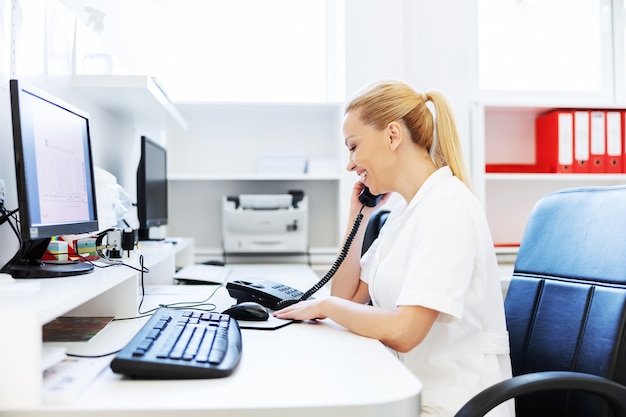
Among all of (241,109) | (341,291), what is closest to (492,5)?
(241,109)

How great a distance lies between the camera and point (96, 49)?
6.40ft

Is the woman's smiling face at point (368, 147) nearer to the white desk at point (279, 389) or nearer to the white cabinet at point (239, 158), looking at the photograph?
the white desk at point (279, 389)

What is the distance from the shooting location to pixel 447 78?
2.76 m

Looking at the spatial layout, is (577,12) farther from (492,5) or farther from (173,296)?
(173,296)

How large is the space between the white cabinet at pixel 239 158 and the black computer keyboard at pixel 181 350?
2010mm

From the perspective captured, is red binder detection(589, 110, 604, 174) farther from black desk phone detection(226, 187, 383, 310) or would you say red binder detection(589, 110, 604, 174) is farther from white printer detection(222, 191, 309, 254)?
black desk phone detection(226, 187, 383, 310)

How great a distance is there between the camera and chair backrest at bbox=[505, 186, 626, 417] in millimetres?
1053

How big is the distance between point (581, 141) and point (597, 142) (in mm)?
75

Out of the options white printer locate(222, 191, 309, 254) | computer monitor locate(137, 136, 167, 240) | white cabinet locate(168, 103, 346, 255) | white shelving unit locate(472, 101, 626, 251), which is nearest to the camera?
computer monitor locate(137, 136, 167, 240)

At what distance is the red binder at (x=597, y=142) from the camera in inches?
102

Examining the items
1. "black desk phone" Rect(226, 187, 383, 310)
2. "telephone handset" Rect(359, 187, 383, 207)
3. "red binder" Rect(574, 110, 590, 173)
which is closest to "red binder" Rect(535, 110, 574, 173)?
"red binder" Rect(574, 110, 590, 173)

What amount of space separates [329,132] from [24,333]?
258 centimetres

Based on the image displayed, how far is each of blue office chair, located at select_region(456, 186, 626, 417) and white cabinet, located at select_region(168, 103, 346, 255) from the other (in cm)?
172

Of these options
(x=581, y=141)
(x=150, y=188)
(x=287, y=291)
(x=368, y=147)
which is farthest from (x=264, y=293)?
→ (x=581, y=141)
